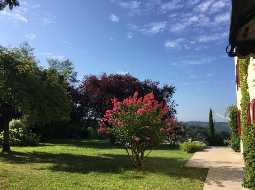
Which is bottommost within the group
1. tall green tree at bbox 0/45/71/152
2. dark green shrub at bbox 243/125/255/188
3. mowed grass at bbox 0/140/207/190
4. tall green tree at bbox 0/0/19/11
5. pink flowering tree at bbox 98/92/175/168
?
mowed grass at bbox 0/140/207/190

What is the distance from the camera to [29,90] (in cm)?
1916

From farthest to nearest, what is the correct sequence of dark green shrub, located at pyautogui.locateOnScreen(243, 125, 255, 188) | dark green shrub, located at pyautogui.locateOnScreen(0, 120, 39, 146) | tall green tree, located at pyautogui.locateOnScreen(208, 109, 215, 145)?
tall green tree, located at pyautogui.locateOnScreen(208, 109, 215, 145)
dark green shrub, located at pyautogui.locateOnScreen(0, 120, 39, 146)
dark green shrub, located at pyautogui.locateOnScreen(243, 125, 255, 188)

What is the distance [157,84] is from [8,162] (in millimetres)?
20602

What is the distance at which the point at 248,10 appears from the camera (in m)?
4.27

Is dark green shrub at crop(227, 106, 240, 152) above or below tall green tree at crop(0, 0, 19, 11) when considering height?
below

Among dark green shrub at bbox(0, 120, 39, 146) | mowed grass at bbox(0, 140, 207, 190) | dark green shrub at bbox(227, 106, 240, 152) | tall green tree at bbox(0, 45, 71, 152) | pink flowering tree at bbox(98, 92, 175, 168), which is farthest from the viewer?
dark green shrub at bbox(0, 120, 39, 146)

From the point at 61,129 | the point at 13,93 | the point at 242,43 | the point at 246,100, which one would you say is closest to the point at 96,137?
the point at 61,129

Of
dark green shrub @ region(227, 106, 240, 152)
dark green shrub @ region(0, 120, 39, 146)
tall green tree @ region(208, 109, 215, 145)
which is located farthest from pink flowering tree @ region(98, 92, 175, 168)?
tall green tree @ region(208, 109, 215, 145)

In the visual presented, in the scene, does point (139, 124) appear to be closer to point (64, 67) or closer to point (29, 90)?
point (29, 90)

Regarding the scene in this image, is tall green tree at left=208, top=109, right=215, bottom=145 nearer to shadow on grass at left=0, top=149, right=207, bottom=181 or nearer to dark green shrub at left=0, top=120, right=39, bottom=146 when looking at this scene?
dark green shrub at left=0, top=120, right=39, bottom=146

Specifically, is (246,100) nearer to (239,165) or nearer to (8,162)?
(239,165)

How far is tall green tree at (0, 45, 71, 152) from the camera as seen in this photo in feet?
61.7

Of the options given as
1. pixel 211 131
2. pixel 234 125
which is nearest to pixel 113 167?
pixel 234 125

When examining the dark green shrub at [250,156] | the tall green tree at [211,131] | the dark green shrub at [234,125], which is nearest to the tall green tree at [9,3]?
the dark green shrub at [250,156]
